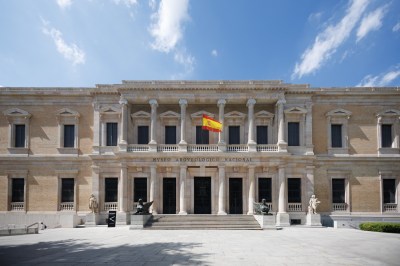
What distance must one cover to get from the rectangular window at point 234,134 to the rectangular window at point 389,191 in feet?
46.8

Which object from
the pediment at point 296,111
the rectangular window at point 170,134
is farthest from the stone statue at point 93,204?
the pediment at point 296,111

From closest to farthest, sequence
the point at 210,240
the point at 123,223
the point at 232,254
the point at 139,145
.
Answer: the point at 232,254 < the point at 210,240 < the point at 123,223 < the point at 139,145

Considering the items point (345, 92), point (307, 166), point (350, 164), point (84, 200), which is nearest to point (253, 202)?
point (307, 166)

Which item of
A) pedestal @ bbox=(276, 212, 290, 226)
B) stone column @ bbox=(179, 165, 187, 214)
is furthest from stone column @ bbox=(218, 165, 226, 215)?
pedestal @ bbox=(276, 212, 290, 226)

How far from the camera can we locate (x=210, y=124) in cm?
2530

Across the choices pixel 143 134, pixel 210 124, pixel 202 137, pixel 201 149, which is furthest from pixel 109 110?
pixel 210 124

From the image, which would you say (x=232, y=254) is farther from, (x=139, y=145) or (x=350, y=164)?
(x=350, y=164)

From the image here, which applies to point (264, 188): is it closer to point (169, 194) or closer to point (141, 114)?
point (169, 194)

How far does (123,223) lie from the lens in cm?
2517

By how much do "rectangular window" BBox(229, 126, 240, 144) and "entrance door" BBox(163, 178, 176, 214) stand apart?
6.75 metres

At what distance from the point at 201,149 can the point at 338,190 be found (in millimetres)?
13465

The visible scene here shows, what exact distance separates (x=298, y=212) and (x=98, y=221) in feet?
59.2

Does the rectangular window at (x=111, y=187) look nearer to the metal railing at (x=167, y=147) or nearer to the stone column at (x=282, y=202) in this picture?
the metal railing at (x=167, y=147)

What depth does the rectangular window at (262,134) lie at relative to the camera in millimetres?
28328
